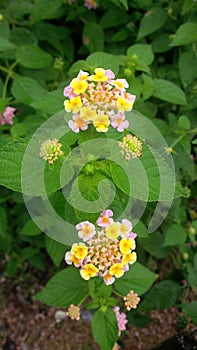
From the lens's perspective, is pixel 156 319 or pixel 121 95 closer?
pixel 121 95

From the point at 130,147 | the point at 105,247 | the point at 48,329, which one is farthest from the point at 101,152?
the point at 48,329

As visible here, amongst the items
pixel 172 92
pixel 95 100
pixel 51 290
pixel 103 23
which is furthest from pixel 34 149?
pixel 103 23

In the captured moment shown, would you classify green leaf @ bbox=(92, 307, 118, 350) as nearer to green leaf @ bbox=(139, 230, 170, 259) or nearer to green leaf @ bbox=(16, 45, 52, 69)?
green leaf @ bbox=(139, 230, 170, 259)

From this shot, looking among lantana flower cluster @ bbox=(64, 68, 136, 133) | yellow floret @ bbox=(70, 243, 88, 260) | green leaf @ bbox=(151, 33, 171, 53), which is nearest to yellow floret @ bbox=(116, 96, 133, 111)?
lantana flower cluster @ bbox=(64, 68, 136, 133)

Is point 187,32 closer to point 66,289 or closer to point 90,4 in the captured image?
point 90,4

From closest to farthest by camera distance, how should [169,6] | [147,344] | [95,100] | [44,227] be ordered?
1. [95,100]
2. [44,227]
3. [169,6]
4. [147,344]

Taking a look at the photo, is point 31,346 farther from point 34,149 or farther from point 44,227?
point 34,149
